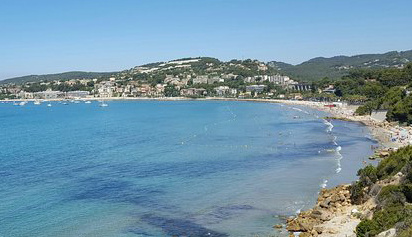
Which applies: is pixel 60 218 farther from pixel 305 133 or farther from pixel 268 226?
pixel 305 133

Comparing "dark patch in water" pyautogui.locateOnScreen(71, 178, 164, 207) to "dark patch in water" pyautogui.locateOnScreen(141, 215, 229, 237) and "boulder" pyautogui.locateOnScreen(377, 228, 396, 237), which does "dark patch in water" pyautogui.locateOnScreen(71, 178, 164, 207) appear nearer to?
"dark patch in water" pyautogui.locateOnScreen(141, 215, 229, 237)

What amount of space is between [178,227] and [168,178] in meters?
10.7

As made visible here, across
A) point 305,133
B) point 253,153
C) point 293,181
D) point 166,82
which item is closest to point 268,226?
point 293,181

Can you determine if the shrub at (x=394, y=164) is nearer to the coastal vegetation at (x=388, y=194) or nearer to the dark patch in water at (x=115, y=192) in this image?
the coastal vegetation at (x=388, y=194)

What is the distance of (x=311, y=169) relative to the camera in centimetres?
3534

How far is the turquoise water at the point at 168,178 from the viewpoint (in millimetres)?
23281

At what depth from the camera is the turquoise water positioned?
23.3m

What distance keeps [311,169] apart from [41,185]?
1975 centimetres

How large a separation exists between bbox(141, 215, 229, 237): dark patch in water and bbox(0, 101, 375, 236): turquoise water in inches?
1.9

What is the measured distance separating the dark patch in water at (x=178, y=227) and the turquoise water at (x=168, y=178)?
0.16ft

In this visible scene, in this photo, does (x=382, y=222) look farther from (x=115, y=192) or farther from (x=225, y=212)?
(x=115, y=192)

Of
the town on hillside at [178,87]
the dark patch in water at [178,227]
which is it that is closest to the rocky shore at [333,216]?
the dark patch in water at [178,227]

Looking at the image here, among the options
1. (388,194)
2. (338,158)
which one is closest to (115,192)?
(388,194)

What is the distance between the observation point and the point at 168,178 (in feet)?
108
